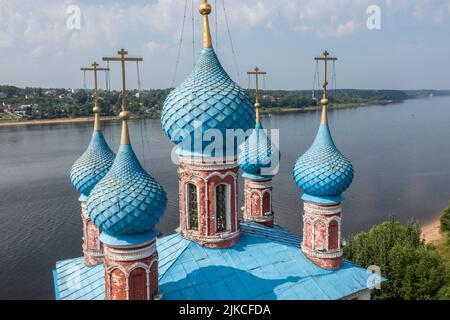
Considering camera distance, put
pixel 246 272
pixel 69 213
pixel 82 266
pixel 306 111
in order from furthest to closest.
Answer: pixel 306 111 < pixel 69 213 < pixel 82 266 < pixel 246 272

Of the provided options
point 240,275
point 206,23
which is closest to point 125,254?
point 240,275

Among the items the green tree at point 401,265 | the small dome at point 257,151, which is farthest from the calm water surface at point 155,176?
the small dome at point 257,151

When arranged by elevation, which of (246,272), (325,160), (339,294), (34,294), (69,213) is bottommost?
(34,294)

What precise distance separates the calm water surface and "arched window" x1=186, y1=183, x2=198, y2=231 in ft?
37.1

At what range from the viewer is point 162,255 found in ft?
24.4

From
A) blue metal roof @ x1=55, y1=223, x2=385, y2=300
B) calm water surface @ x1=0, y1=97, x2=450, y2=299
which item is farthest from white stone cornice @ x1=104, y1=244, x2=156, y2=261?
calm water surface @ x1=0, y1=97, x2=450, y2=299

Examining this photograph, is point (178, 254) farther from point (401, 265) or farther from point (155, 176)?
point (155, 176)

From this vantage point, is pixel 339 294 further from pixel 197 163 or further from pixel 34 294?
pixel 34 294

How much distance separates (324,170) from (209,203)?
7.20ft

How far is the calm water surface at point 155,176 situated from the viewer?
1891 cm

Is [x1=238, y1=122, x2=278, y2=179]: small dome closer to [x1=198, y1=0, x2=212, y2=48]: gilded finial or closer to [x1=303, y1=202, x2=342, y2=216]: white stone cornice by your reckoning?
[x1=303, y1=202, x2=342, y2=216]: white stone cornice

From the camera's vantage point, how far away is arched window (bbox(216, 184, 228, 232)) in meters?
7.71
